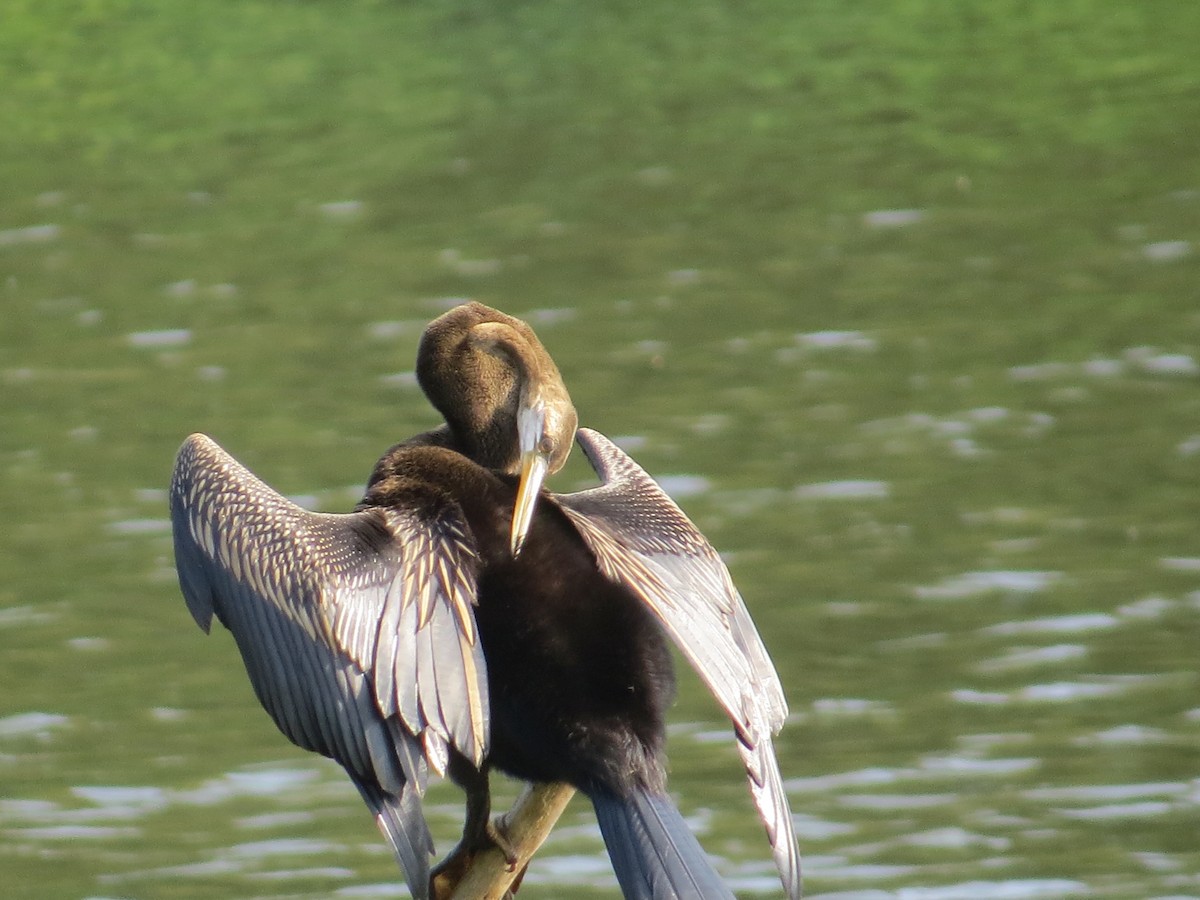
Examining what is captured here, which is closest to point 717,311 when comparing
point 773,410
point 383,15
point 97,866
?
point 773,410

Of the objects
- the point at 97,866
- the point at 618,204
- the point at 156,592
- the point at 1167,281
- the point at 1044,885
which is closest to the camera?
the point at 1044,885

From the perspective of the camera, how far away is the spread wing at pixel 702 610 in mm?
4219

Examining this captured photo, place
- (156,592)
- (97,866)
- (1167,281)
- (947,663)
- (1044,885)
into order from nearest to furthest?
(1044,885) → (97,866) → (947,663) → (156,592) → (1167,281)

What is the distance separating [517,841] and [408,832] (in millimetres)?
350

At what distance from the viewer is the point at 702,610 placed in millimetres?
4414

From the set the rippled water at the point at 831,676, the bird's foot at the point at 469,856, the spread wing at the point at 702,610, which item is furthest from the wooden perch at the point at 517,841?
the rippled water at the point at 831,676

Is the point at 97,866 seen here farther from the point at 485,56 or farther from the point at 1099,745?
the point at 485,56

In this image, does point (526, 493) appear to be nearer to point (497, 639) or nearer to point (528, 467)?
point (528, 467)

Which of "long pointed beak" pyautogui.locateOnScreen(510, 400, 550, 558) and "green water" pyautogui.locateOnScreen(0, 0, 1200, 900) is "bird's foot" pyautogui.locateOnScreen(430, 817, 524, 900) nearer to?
"long pointed beak" pyautogui.locateOnScreen(510, 400, 550, 558)

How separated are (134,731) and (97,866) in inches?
40.5

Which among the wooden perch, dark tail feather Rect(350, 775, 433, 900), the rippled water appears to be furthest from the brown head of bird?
the rippled water

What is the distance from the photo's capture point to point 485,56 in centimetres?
1978

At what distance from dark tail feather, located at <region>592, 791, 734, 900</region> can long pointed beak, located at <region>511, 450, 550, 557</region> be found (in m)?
0.50

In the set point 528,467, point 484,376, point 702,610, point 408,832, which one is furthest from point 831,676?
point 408,832
